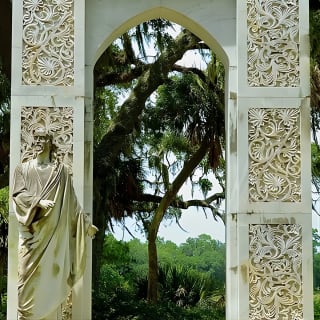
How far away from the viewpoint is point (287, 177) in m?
8.45

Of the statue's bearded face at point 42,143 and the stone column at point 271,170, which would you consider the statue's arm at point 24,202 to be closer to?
the statue's bearded face at point 42,143

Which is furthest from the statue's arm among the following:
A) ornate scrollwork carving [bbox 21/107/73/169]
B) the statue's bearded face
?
ornate scrollwork carving [bbox 21/107/73/169]

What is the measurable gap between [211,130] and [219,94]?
591 millimetres

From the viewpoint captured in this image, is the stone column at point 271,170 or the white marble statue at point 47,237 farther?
the stone column at point 271,170

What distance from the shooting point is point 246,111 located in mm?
8539

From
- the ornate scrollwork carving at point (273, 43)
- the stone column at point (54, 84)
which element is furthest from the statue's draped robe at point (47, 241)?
the ornate scrollwork carving at point (273, 43)

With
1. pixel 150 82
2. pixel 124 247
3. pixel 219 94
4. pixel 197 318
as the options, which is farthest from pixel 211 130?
pixel 124 247

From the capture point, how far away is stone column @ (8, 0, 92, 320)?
27.6 feet

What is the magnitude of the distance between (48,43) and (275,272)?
10.2ft

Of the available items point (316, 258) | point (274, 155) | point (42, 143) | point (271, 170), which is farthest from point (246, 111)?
point (316, 258)

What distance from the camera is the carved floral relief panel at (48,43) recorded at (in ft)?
28.0

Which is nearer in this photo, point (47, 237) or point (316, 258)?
point (47, 237)

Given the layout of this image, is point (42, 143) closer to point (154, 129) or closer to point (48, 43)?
point (48, 43)

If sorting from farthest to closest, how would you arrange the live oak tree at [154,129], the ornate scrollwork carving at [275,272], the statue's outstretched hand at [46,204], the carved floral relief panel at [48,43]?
1. the live oak tree at [154,129]
2. the carved floral relief panel at [48,43]
3. the ornate scrollwork carving at [275,272]
4. the statue's outstretched hand at [46,204]
